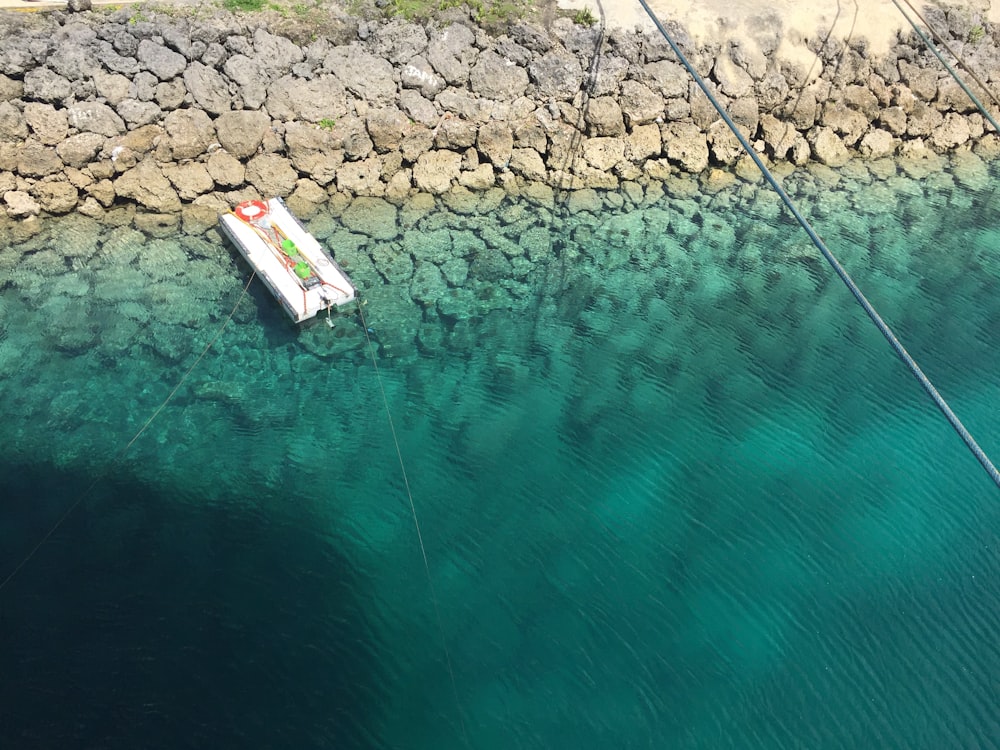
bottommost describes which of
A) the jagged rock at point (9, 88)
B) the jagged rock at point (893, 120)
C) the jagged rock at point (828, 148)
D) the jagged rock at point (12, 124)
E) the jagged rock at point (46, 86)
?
the jagged rock at point (12, 124)

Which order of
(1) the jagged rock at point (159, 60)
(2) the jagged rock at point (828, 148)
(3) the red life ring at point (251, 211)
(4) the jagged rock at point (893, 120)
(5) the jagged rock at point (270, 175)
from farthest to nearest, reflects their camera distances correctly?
(4) the jagged rock at point (893, 120) < (2) the jagged rock at point (828, 148) < (5) the jagged rock at point (270, 175) < (1) the jagged rock at point (159, 60) < (3) the red life ring at point (251, 211)

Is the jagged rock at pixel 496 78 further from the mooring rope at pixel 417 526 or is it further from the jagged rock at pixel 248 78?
the mooring rope at pixel 417 526

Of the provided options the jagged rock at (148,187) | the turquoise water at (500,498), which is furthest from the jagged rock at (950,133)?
the jagged rock at (148,187)

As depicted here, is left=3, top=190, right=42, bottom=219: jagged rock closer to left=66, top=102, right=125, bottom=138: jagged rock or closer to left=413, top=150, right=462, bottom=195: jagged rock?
left=66, top=102, right=125, bottom=138: jagged rock

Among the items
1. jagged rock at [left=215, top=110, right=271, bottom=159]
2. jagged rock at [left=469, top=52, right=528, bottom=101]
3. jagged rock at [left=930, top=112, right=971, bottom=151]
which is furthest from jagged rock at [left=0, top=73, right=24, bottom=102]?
jagged rock at [left=930, top=112, right=971, bottom=151]

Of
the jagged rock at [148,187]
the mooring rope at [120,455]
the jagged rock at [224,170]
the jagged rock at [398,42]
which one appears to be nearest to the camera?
the mooring rope at [120,455]
